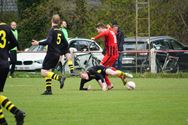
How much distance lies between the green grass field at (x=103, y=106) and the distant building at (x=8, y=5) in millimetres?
26862

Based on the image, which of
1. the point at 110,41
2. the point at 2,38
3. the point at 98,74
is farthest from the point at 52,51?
the point at 2,38

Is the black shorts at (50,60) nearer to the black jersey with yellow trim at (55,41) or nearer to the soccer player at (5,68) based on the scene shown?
the black jersey with yellow trim at (55,41)

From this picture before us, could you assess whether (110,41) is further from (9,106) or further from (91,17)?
(91,17)

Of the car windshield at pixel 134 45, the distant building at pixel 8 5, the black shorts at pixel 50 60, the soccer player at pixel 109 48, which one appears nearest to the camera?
the black shorts at pixel 50 60

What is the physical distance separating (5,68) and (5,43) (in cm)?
65

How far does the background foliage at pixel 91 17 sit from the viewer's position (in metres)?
46.5

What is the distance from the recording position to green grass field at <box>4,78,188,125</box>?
1473cm

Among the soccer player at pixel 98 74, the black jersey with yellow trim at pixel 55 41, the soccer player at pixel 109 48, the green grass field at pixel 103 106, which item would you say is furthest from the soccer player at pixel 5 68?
the soccer player at pixel 109 48

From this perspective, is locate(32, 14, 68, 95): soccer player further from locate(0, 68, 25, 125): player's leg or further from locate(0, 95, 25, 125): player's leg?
locate(0, 95, 25, 125): player's leg

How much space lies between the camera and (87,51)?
35.7 meters

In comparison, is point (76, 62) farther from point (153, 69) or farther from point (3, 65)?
point (3, 65)

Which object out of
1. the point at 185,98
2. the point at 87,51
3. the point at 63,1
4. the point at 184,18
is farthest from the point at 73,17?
the point at 185,98

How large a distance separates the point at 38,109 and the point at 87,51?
1877cm

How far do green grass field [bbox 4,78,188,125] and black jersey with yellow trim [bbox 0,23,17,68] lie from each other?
4.20 feet
